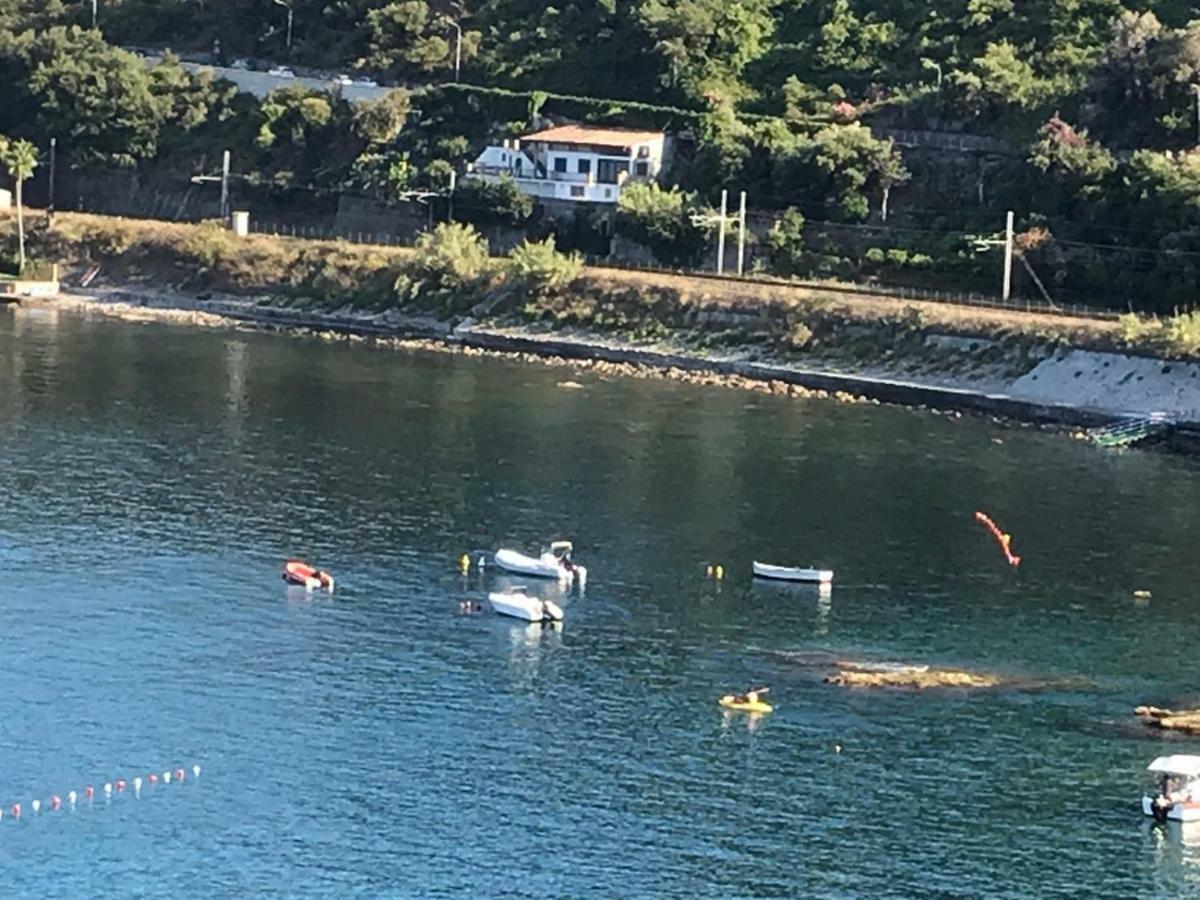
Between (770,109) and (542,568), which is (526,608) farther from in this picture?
(770,109)

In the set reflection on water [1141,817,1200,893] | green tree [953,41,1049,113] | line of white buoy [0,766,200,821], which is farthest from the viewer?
green tree [953,41,1049,113]

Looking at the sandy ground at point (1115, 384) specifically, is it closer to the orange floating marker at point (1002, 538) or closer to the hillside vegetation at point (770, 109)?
the hillside vegetation at point (770, 109)

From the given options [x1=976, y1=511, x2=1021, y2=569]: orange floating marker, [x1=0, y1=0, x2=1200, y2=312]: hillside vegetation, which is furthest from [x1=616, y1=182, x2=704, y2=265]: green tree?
[x1=976, y1=511, x2=1021, y2=569]: orange floating marker

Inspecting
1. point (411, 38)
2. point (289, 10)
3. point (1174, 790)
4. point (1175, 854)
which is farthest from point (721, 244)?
point (1175, 854)

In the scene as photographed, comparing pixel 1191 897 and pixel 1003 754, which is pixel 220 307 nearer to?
pixel 1003 754

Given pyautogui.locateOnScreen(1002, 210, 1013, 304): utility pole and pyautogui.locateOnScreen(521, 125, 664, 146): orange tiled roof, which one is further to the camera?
pyautogui.locateOnScreen(521, 125, 664, 146): orange tiled roof

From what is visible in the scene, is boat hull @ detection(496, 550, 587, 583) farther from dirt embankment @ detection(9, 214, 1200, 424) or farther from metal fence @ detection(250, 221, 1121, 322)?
metal fence @ detection(250, 221, 1121, 322)

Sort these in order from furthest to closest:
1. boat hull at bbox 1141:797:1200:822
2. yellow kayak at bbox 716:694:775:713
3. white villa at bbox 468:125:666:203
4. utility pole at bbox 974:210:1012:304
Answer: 1. white villa at bbox 468:125:666:203
2. utility pole at bbox 974:210:1012:304
3. yellow kayak at bbox 716:694:775:713
4. boat hull at bbox 1141:797:1200:822
